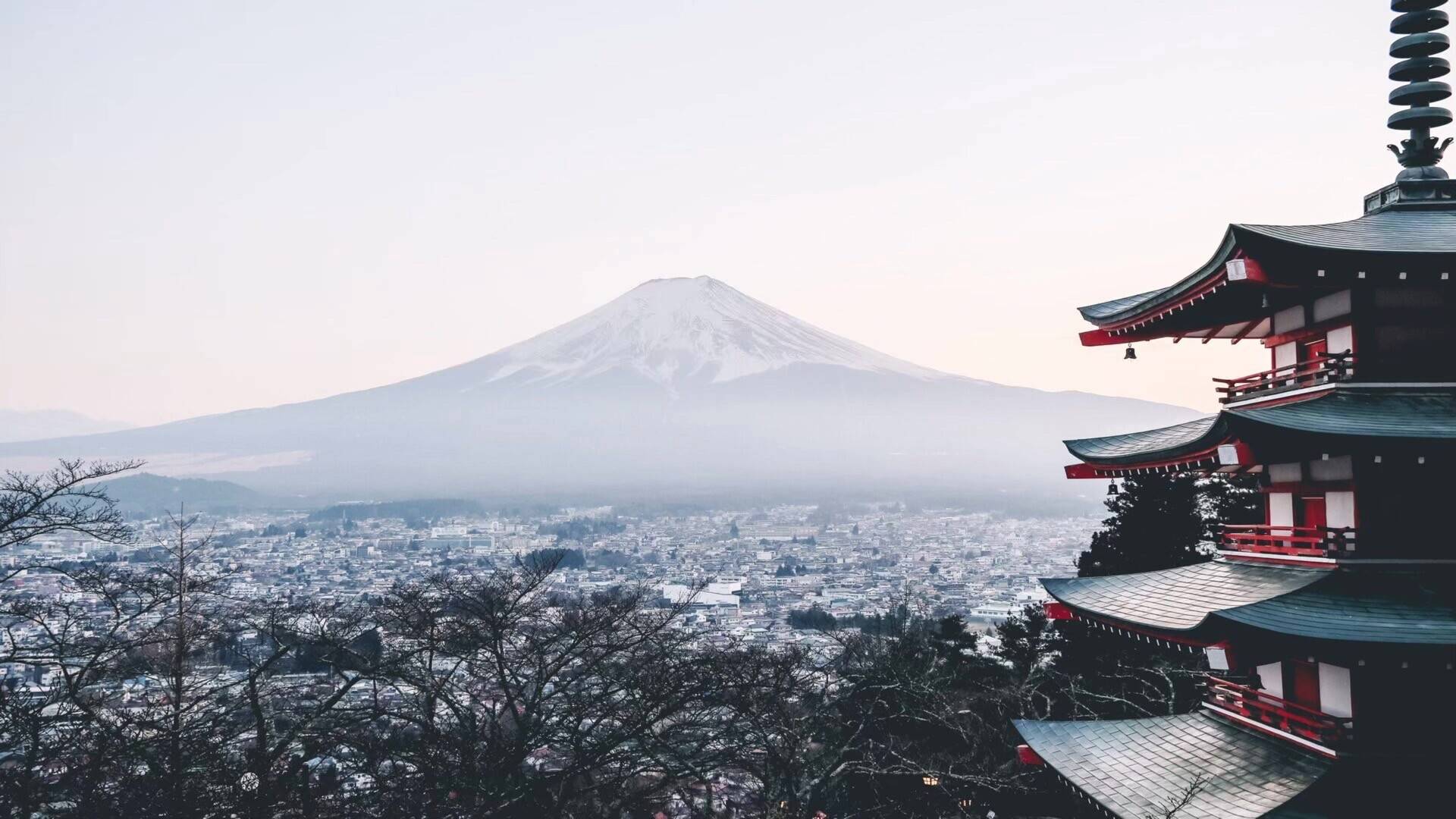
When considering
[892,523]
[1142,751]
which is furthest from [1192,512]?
[892,523]

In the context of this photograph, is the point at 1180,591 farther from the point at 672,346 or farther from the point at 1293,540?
the point at 672,346

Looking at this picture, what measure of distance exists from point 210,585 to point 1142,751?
30.3 feet

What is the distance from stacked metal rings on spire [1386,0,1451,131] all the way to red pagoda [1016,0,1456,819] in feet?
0.04

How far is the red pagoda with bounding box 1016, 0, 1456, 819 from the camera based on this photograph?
704cm

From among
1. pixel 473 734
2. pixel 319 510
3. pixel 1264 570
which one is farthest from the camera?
pixel 319 510

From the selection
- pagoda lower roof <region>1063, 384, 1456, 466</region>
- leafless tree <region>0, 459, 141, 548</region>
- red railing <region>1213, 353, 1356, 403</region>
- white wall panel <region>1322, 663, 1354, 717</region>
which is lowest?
white wall panel <region>1322, 663, 1354, 717</region>

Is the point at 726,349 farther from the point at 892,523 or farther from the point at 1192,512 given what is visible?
the point at 1192,512

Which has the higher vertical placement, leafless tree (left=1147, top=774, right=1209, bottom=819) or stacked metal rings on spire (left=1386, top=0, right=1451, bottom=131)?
stacked metal rings on spire (left=1386, top=0, right=1451, bottom=131)

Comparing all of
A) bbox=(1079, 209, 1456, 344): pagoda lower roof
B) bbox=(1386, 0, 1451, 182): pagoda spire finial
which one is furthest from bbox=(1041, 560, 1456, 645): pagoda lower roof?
bbox=(1386, 0, 1451, 182): pagoda spire finial

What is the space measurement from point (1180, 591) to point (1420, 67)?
14.2ft

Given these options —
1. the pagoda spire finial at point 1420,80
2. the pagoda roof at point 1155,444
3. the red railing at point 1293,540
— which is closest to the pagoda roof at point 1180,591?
the red railing at point 1293,540

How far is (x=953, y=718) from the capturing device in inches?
609

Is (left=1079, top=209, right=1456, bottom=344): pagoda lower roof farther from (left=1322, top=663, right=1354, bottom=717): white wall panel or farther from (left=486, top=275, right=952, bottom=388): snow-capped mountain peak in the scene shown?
(left=486, top=275, right=952, bottom=388): snow-capped mountain peak

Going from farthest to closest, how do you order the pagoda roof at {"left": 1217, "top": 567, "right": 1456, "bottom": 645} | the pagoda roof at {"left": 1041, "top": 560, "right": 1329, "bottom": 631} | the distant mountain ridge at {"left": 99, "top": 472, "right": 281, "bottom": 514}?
the distant mountain ridge at {"left": 99, "top": 472, "right": 281, "bottom": 514} → the pagoda roof at {"left": 1041, "top": 560, "right": 1329, "bottom": 631} → the pagoda roof at {"left": 1217, "top": 567, "right": 1456, "bottom": 645}
